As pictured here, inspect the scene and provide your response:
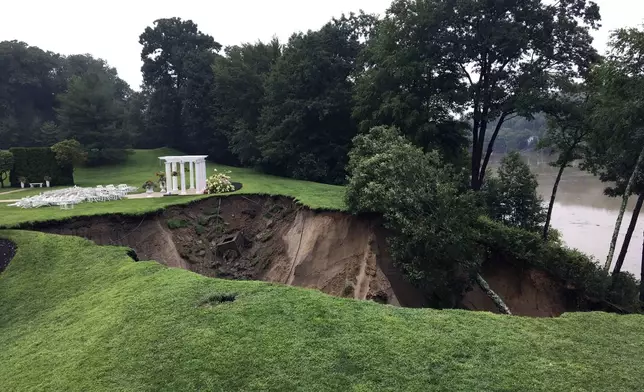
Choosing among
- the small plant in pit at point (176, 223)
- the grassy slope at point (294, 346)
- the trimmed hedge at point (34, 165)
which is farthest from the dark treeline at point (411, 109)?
the trimmed hedge at point (34, 165)

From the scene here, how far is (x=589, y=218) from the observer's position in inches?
1212

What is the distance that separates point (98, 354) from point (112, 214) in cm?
898

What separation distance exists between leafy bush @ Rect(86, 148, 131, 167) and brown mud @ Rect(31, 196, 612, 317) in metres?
18.5

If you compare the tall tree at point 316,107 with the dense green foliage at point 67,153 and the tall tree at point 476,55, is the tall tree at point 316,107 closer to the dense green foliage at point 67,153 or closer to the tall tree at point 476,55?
the tall tree at point 476,55

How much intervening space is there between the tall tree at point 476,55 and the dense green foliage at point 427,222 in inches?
276

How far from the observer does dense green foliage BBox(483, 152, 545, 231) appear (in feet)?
65.6

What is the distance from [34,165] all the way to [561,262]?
2470cm

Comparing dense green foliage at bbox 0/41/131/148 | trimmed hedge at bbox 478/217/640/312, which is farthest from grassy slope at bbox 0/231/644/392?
dense green foliage at bbox 0/41/131/148

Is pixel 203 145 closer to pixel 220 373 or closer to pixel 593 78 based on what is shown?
pixel 593 78

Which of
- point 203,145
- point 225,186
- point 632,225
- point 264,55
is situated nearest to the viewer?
point 632,225

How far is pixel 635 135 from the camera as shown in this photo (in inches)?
447

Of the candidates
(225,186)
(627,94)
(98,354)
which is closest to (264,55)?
(225,186)

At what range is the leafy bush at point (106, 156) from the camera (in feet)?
101

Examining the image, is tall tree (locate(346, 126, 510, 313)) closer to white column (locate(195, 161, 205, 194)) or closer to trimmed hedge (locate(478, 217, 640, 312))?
trimmed hedge (locate(478, 217, 640, 312))
